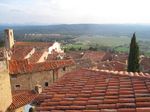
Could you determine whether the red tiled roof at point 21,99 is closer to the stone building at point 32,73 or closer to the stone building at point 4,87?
the stone building at point 4,87

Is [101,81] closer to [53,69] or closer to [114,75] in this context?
[114,75]

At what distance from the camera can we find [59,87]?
723 centimetres

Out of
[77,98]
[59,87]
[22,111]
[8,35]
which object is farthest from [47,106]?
[8,35]

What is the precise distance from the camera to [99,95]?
19.9ft

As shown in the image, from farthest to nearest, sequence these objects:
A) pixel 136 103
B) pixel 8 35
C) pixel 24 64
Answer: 1. pixel 8 35
2. pixel 24 64
3. pixel 136 103

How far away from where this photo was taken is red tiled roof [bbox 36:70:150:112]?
5.34 metres

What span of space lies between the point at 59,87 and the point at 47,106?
131 cm

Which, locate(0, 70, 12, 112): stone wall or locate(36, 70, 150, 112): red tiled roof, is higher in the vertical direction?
locate(36, 70, 150, 112): red tiled roof

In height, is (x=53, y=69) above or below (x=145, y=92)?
below

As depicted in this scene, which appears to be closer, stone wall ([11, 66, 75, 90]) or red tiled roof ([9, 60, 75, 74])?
stone wall ([11, 66, 75, 90])

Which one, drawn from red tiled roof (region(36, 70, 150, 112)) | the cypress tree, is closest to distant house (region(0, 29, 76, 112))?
the cypress tree

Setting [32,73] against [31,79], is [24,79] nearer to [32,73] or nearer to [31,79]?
[31,79]

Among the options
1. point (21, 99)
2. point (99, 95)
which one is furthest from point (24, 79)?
A: point (99, 95)

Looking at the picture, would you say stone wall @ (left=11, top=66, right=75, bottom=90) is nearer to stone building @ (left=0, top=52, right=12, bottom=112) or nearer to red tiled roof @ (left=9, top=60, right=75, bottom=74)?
red tiled roof @ (left=9, top=60, right=75, bottom=74)
